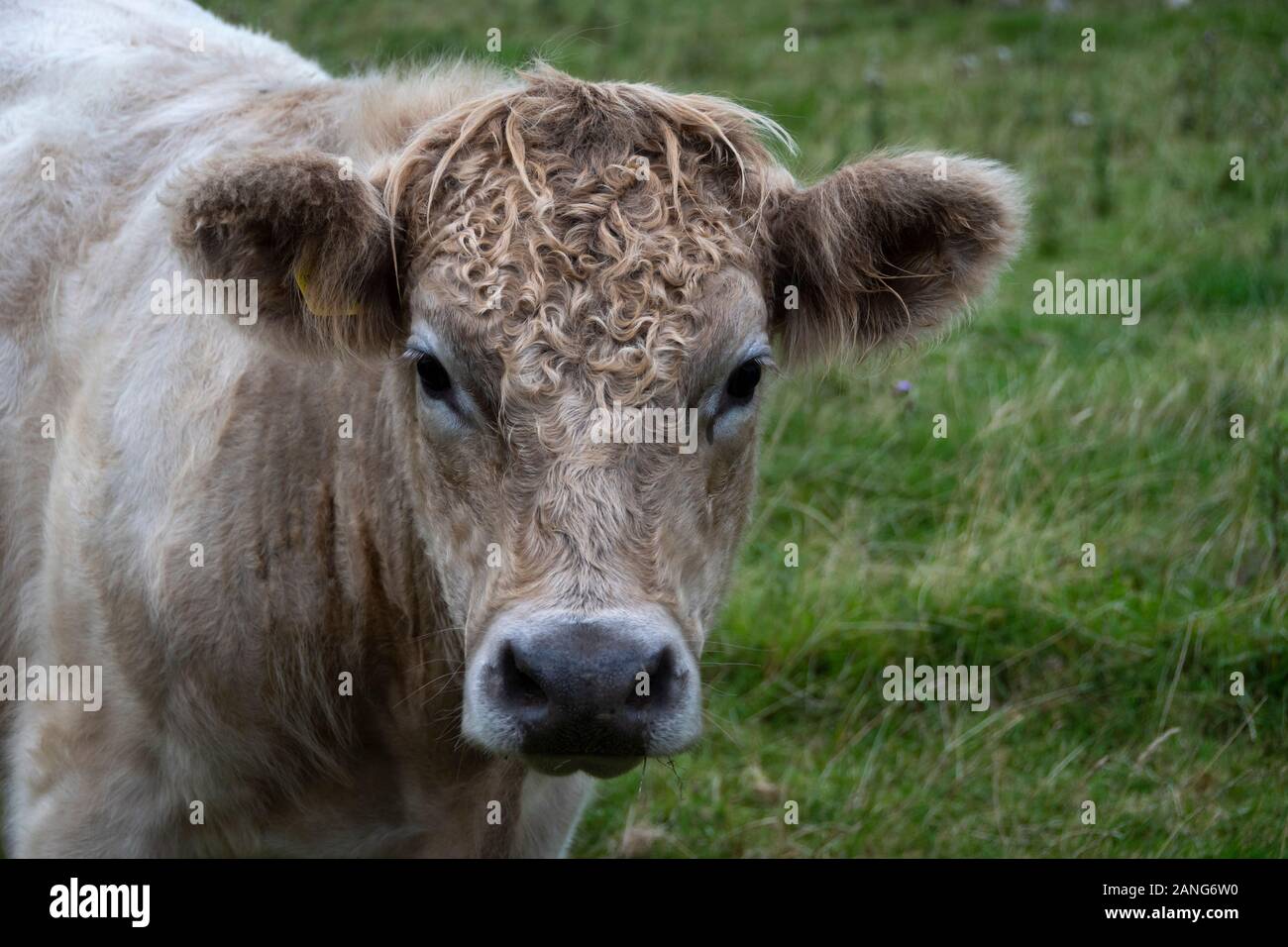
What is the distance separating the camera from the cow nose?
9.53 feet

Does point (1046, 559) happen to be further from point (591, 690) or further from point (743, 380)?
point (591, 690)

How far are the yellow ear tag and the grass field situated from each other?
1.20m

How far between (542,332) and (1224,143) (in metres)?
8.03

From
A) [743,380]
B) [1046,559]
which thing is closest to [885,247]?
[743,380]

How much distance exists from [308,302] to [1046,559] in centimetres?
365

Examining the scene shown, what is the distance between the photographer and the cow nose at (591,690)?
291 centimetres

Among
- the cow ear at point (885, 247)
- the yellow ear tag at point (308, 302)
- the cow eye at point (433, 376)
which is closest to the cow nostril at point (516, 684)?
the cow eye at point (433, 376)

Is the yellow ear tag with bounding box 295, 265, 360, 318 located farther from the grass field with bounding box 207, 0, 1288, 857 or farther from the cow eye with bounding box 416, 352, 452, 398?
the grass field with bounding box 207, 0, 1288, 857

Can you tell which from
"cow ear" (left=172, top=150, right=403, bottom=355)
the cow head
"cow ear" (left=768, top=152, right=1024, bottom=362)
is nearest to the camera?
the cow head

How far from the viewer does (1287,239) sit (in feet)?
28.0

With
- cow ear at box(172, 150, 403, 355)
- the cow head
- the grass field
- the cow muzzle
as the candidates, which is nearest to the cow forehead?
the cow head

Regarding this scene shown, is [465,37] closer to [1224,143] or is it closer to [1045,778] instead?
[1224,143]

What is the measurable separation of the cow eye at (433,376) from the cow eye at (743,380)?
2.15 ft

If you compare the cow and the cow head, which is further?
the cow
